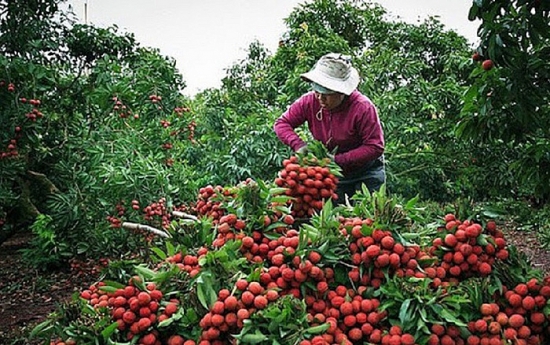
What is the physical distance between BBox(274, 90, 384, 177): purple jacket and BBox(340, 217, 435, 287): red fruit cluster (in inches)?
42.7

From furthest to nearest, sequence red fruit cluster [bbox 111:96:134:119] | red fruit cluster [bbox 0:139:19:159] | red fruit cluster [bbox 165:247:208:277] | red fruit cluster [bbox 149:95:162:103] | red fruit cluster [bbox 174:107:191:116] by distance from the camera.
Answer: red fruit cluster [bbox 174:107:191:116]
red fruit cluster [bbox 149:95:162:103]
red fruit cluster [bbox 111:96:134:119]
red fruit cluster [bbox 0:139:19:159]
red fruit cluster [bbox 165:247:208:277]

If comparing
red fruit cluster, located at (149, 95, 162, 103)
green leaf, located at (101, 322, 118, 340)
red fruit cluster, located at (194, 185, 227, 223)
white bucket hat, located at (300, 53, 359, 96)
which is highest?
red fruit cluster, located at (149, 95, 162, 103)

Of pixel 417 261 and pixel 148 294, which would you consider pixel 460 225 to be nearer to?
pixel 417 261

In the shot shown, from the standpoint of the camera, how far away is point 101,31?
4844 mm

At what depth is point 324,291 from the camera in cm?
163

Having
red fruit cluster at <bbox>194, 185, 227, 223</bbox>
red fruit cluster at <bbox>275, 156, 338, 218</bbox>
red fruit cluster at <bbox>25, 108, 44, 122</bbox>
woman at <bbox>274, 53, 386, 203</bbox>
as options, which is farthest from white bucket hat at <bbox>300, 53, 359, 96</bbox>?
red fruit cluster at <bbox>25, 108, 44, 122</bbox>

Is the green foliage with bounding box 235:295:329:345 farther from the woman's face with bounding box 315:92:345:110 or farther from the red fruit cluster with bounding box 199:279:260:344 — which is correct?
the woman's face with bounding box 315:92:345:110

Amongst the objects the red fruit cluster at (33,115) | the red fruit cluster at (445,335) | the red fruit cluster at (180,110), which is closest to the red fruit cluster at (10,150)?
the red fruit cluster at (33,115)

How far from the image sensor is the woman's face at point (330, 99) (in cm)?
286

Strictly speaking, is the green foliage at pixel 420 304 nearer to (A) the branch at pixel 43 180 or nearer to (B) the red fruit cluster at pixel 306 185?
(B) the red fruit cluster at pixel 306 185

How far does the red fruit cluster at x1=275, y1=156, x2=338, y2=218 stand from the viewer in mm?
2031

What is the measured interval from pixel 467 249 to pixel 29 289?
442 cm

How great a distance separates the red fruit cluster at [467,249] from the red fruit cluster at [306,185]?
1.45ft

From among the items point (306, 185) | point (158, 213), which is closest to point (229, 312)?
point (306, 185)
